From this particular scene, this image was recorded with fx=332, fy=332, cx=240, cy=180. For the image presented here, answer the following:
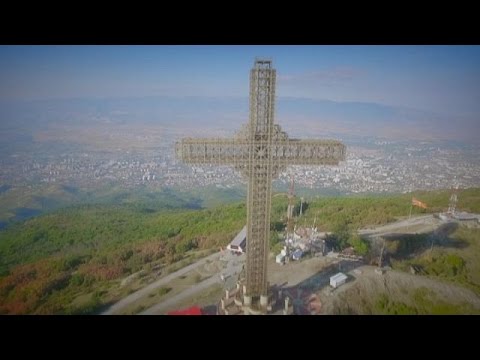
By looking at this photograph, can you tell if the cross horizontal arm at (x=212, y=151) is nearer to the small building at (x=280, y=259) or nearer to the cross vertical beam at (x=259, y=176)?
the cross vertical beam at (x=259, y=176)

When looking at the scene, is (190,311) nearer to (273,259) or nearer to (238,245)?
(238,245)

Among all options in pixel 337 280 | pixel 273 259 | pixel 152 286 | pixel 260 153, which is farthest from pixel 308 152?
pixel 152 286

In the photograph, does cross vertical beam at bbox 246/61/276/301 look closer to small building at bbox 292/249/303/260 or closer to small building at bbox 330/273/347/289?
small building at bbox 330/273/347/289

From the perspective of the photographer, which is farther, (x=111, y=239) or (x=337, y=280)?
(x=111, y=239)

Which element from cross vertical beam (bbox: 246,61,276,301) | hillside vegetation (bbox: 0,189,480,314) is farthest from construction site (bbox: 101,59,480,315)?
hillside vegetation (bbox: 0,189,480,314)

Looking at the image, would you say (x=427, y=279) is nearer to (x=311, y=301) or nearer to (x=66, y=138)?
(x=311, y=301)
